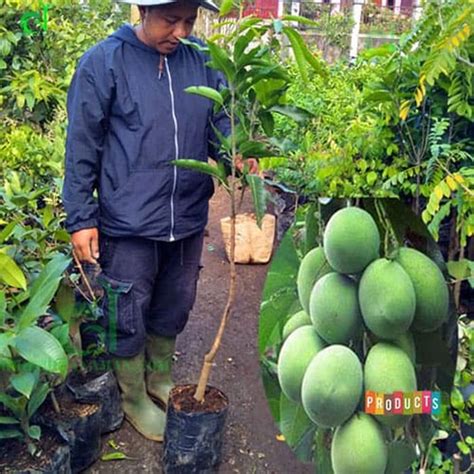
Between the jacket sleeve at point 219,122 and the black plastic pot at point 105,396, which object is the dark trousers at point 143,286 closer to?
the black plastic pot at point 105,396

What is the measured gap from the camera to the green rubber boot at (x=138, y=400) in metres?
3.07

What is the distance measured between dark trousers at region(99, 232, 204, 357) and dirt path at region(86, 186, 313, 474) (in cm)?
41

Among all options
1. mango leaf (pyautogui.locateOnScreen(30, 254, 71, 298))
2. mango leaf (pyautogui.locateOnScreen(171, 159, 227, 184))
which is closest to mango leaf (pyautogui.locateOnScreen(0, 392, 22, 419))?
mango leaf (pyautogui.locateOnScreen(30, 254, 71, 298))

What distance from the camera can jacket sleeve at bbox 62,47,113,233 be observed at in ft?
8.70

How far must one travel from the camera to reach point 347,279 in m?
0.88

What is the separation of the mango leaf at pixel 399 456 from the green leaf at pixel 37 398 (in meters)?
1.80

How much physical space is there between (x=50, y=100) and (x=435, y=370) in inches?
187

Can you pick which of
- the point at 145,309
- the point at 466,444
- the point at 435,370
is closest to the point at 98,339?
the point at 145,309

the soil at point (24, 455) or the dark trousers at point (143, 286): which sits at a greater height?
the dark trousers at point (143, 286)

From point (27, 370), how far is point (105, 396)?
715 millimetres

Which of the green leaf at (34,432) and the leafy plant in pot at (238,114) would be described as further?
the green leaf at (34,432)

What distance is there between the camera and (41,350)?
7.23 ft

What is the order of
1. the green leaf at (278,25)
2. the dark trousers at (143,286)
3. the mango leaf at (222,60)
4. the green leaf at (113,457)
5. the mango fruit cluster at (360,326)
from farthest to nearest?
the green leaf at (113,457), the dark trousers at (143,286), the mango leaf at (222,60), the green leaf at (278,25), the mango fruit cluster at (360,326)

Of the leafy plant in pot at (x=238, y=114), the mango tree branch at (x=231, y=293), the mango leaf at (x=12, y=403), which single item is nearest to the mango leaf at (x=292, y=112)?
the leafy plant in pot at (x=238, y=114)
